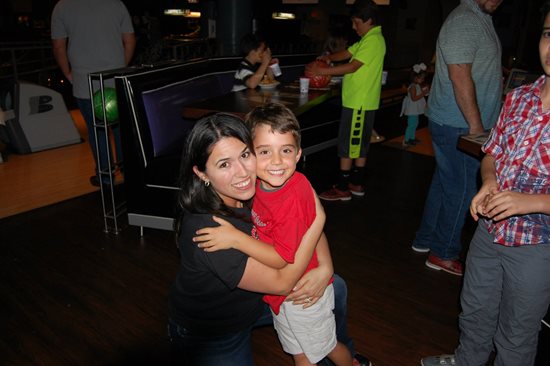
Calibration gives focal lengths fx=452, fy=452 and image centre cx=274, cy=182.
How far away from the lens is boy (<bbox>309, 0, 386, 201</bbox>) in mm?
3812

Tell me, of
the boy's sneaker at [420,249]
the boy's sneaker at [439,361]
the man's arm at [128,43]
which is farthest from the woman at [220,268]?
the man's arm at [128,43]

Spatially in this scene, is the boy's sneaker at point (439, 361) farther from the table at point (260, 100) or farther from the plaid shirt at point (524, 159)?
the table at point (260, 100)

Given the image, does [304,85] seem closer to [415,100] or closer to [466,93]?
[466,93]

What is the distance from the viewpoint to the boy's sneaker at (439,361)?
2.21m

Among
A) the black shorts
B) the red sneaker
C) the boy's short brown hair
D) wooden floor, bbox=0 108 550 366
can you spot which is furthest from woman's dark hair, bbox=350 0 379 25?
the boy's short brown hair

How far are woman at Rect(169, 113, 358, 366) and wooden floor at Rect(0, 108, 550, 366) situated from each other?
2.44 ft

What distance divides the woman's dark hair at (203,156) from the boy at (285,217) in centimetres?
11

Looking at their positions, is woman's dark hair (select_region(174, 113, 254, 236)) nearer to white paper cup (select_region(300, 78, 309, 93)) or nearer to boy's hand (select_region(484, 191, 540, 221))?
boy's hand (select_region(484, 191, 540, 221))

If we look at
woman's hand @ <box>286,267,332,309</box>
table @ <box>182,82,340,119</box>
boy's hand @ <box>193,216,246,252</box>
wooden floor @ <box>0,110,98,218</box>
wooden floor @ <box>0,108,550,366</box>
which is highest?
table @ <box>182,82,340,119</box>

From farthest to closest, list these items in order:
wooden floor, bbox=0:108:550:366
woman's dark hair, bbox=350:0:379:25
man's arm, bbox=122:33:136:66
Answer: man's arm, bbox=122:33:136:66 → woman's dark hair, bbox=350:0:379:25 → wooden floor, bbox=0:108:550:366

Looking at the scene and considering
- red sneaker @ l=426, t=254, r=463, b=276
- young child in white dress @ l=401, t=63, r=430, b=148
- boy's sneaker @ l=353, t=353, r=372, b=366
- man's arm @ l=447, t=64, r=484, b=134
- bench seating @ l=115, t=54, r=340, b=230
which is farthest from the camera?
young child in white dress @ l=401, t=63, r=430, b=148

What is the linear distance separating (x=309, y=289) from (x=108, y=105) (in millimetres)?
2412

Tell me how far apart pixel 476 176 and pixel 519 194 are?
1.32 metres

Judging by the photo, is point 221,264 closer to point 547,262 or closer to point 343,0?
point 547,262
